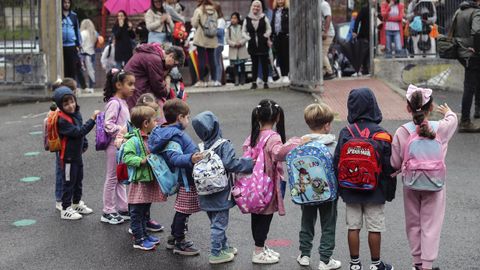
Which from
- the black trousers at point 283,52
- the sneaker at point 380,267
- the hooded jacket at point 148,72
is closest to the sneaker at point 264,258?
the sneaker at point 380,267

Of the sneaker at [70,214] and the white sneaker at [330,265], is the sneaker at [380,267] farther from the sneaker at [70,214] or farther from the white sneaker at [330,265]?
the sneaker at [70,214]

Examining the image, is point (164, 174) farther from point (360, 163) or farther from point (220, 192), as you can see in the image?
point (360, 163)

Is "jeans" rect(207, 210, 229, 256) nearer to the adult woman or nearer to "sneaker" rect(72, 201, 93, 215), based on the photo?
"sneaker" rect(72, 201, 93, 215)

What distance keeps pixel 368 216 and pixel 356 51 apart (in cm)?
1224

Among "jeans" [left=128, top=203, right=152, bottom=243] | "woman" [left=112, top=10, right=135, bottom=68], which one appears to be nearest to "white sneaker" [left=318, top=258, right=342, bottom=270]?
"jeans" [left=128, top=203, right=152, bottom=243]

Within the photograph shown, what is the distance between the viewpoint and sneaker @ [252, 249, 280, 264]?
6.68 metres

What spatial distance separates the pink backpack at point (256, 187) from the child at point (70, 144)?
1.98 metres

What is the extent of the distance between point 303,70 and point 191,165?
944cm

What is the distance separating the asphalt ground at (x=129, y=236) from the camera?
6832 mm

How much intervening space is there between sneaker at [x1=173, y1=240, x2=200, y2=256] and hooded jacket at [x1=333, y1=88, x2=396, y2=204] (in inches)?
57.7

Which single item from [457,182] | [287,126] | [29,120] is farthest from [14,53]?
[457,182]

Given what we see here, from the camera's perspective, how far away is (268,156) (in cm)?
654

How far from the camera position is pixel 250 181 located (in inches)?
256

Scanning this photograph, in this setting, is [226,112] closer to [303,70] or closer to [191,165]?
[303,70]
